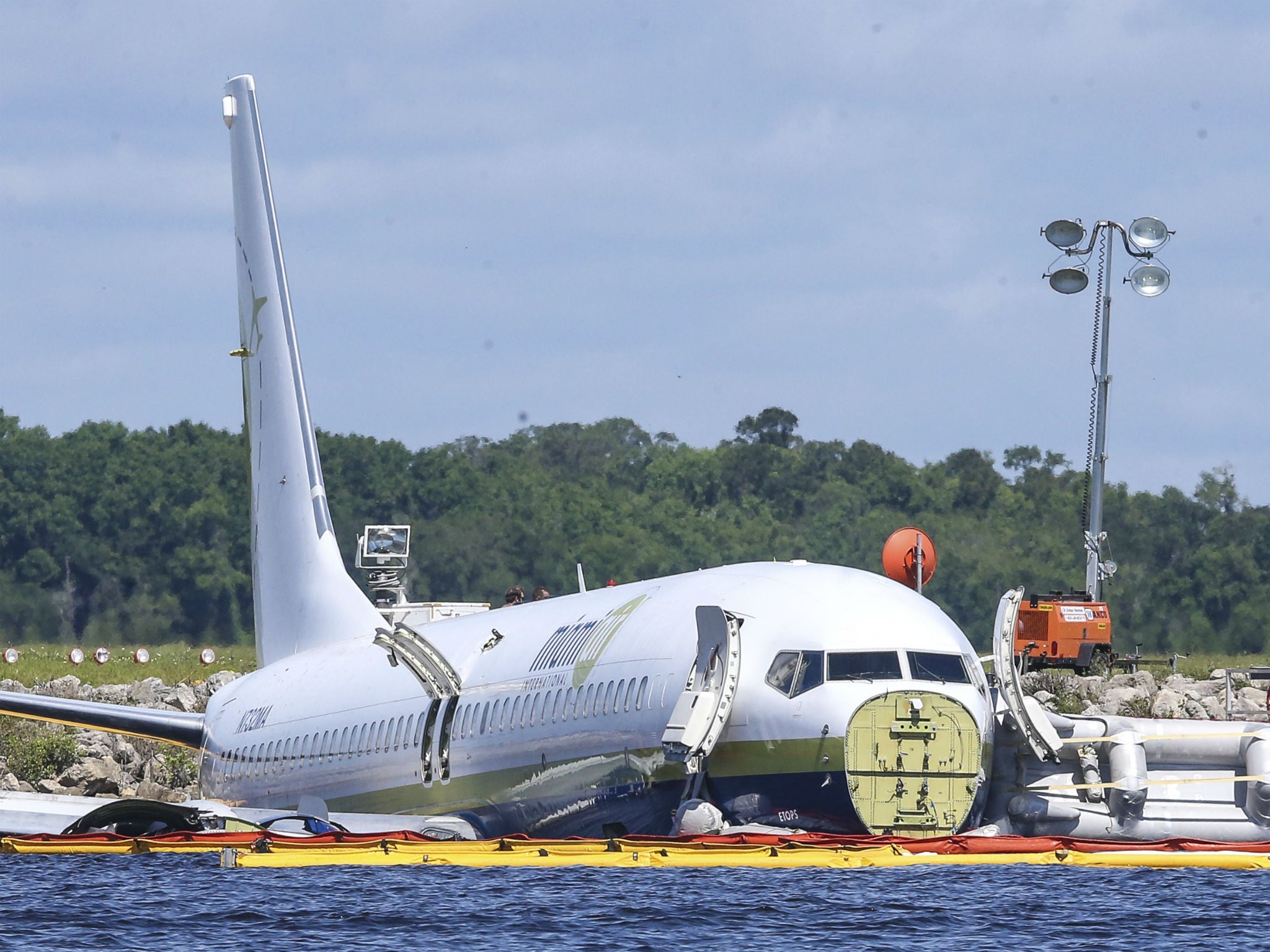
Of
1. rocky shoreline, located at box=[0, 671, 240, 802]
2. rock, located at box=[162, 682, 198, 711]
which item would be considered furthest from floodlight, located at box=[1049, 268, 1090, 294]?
rock, located at box=[162, 682, 198, 711]

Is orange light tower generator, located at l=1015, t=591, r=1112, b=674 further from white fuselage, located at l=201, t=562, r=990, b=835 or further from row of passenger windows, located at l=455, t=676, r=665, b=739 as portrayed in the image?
row of passenger windows, located at l=455, t=676, r=665, b=739

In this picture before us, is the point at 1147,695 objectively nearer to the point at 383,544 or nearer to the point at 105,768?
the point at 383,544

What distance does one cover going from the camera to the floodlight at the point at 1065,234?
41031mm

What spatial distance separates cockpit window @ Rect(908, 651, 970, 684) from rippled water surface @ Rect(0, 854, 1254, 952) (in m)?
2.19

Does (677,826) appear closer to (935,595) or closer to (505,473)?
(935,595)

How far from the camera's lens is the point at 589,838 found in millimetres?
27484

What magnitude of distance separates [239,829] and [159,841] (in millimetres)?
4637

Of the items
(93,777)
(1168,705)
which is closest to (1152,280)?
(1168,705)

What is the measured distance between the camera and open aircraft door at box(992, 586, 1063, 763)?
88.7 feet

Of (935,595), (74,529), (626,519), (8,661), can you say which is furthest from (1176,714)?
(74,529)

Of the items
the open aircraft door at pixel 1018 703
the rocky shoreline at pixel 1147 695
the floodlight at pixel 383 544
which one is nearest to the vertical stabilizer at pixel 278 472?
the floodlight at pixel 383 544

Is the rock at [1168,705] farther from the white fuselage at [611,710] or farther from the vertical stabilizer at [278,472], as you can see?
the white fuselage at [611,710]

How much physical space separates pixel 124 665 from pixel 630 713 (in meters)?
54.2

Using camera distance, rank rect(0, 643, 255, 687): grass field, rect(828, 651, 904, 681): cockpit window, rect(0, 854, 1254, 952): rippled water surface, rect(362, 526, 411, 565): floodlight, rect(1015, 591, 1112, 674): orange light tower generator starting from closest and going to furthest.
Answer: rect(0, 854, 1254, 952): rippled water surface, rect(828, 651, 904, 681): cockpit window, rect(362, 526, 411, 565): floodlight, rect(1015, 591, 1112, 674): orange light tower generator, rect(0, 643, 255, 687): grass field
